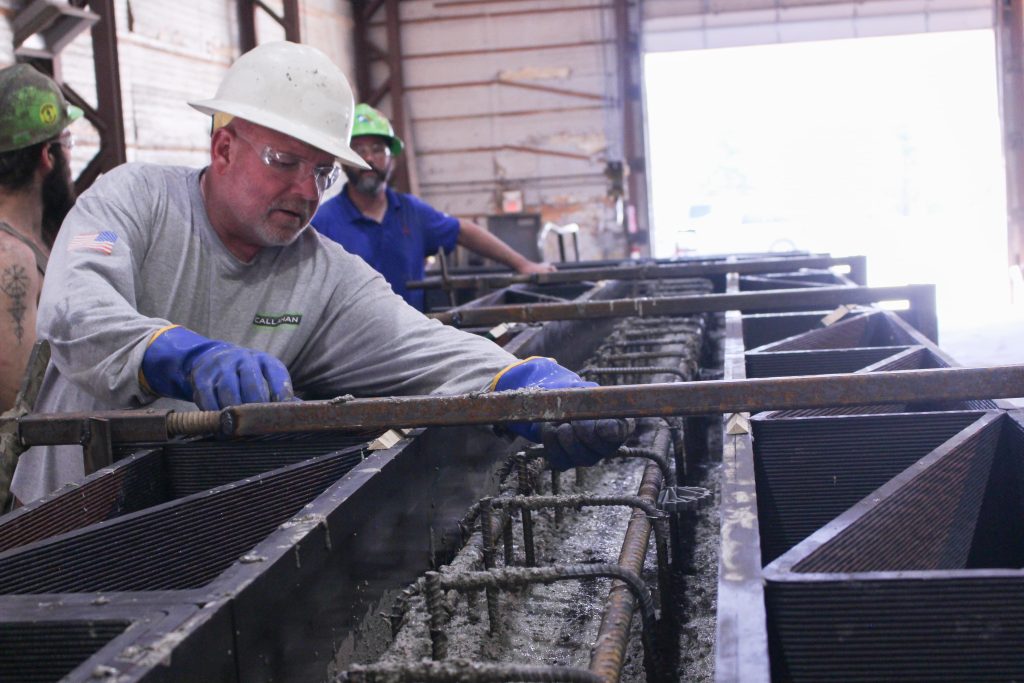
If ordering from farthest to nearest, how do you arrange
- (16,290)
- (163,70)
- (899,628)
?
(163,70) < (16,290) < (899,628)

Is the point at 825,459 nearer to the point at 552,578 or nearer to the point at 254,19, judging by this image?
the point at 552,578

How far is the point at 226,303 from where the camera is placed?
2424 mm

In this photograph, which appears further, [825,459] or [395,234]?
[395,234]

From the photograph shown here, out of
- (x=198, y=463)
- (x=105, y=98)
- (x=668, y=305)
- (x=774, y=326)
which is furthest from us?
(x=105, y=98)

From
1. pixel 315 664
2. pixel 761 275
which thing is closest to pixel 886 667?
pixel 315 664

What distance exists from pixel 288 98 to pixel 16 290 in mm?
883

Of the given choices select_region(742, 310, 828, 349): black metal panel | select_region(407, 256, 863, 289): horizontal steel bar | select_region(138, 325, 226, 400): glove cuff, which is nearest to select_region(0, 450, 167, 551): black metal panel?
select_region(138, 325, 226, 400): glove cuff

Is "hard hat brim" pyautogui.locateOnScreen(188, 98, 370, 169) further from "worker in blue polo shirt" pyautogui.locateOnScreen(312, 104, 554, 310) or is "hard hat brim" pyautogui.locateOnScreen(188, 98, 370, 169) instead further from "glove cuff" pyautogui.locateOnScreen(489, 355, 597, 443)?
"worker in blue polo shirt" pyautogui.locateOnScreen(312, 104, 554, 310)

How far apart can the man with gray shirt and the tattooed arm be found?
10.4 inches

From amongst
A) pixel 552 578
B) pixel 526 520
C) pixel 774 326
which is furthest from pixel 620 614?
pixel 774 326

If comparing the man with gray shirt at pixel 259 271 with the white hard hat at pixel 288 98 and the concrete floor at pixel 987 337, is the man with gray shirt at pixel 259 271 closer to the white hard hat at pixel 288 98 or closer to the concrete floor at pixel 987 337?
the white hard hat at pixel 288 98

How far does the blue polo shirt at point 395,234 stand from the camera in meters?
5.13

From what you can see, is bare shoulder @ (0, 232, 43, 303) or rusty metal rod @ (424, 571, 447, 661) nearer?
rusty metal rod @ (424, 571, 447, 661)

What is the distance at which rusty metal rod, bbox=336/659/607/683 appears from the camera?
1.13 metres
